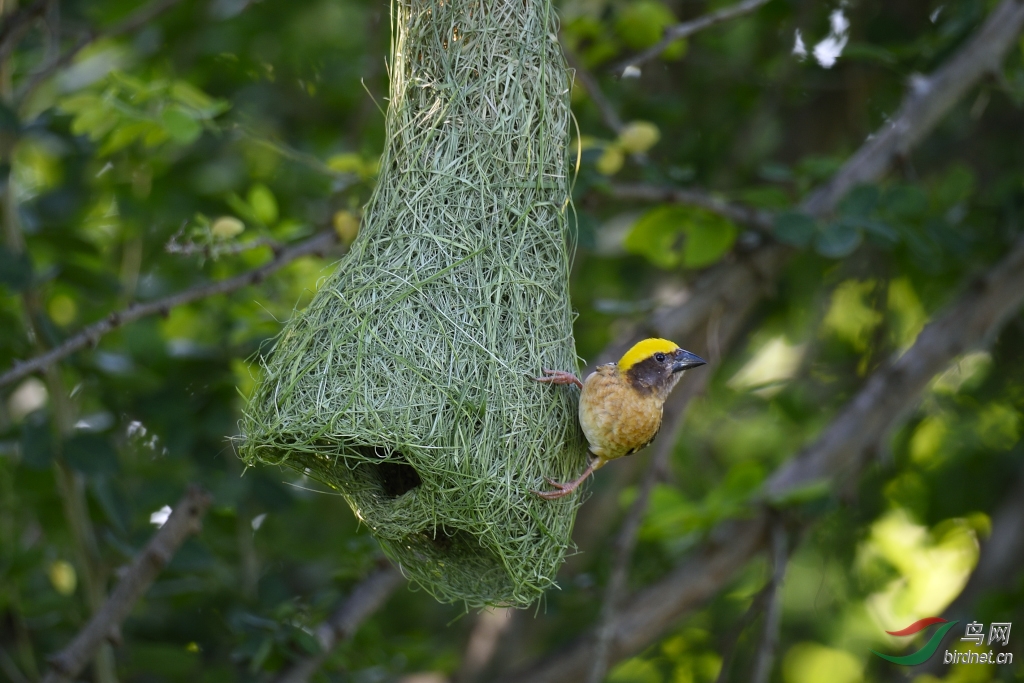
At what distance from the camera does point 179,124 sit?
92.2 inches

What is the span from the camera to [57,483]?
2977 millimetres

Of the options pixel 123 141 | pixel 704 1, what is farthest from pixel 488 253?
pixel 704 1

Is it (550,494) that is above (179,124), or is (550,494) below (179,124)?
below

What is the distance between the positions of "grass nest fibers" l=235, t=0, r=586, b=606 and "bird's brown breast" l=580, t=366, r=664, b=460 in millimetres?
99

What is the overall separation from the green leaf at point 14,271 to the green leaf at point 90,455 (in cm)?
48

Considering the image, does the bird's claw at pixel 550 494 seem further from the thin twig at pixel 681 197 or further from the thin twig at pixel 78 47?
the thin twig at pixel 78 47

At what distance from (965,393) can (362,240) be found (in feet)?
10.0

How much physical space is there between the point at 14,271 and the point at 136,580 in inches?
34.3

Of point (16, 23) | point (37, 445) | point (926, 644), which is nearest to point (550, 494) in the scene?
point (37, 445)

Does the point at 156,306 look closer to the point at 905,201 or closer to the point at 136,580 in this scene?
the point at 136,580

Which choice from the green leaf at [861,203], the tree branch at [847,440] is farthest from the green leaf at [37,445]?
the green leaf at [861,203]

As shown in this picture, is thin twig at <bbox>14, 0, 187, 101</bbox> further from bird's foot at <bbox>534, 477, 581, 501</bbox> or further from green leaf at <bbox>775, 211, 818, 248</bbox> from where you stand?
green leaf at <bbox>775, 211, 818, 248</bbox>

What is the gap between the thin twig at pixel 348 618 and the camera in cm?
269

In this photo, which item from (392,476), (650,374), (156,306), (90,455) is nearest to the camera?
(650,374)
